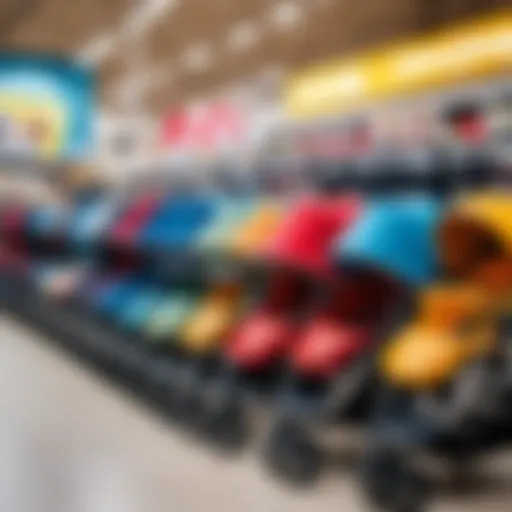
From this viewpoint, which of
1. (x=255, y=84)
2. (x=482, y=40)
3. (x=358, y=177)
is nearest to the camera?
(x=358, y=177)

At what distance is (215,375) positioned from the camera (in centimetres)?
132

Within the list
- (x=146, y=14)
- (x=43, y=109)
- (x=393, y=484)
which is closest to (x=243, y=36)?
(x=146, y=14)

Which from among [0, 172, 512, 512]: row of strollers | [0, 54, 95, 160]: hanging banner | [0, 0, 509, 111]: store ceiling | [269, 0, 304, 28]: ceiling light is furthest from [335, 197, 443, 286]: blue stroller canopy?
[0, 54, 95, 160]: hanging banner

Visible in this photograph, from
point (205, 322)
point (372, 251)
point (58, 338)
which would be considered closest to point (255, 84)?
point (58, 338)

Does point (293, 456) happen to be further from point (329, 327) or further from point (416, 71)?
point (416, 71)

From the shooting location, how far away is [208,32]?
121 inches

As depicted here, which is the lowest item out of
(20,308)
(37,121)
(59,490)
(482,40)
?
(59,490)

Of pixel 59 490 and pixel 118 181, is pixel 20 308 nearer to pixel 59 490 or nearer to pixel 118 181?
pixel 118 181

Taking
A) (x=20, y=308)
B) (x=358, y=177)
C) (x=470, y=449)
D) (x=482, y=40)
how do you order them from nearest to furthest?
(x=470, y=449) → (x=358, y=177) → (x=482, y=40) → (x=20, y=308)

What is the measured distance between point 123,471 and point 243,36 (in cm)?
212

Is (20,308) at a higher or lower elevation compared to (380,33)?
lower

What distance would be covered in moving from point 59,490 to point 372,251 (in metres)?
0.36

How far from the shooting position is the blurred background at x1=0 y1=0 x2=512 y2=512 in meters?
1.06

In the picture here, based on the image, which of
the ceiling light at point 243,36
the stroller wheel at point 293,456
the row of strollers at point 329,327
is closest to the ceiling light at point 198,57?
the ceiling light at point 243,36
